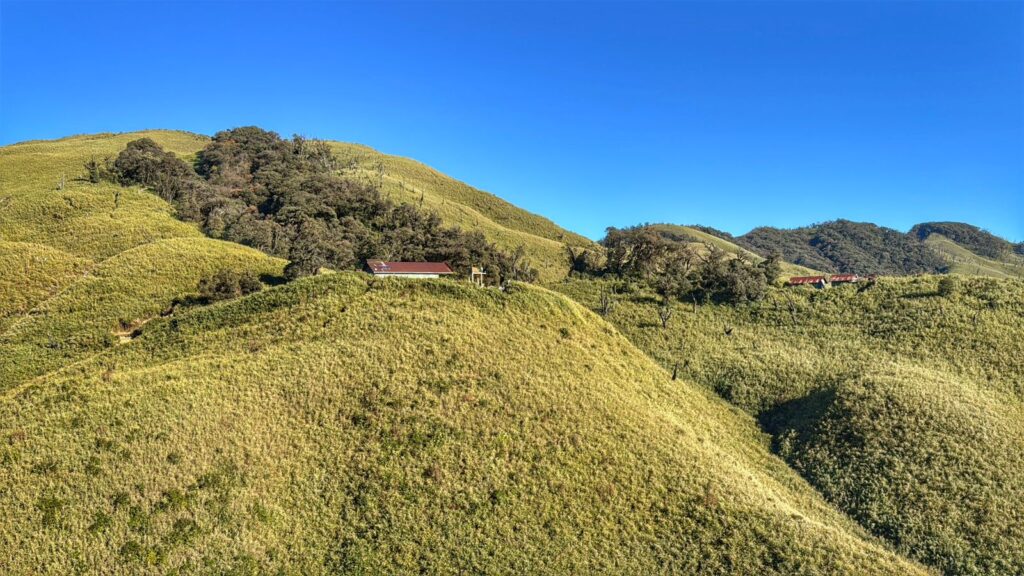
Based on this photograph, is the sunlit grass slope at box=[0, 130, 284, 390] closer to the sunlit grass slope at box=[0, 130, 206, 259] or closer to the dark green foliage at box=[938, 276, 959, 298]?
the sunlit grass slope at box=[0, 130, 206, 259]

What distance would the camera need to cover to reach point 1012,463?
31.4 metres

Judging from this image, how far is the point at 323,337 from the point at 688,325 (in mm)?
38315

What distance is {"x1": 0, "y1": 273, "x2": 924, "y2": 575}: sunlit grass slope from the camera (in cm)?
2258

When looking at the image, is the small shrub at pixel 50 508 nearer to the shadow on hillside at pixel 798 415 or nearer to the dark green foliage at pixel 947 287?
the shadow on hillside at pixel 798 415

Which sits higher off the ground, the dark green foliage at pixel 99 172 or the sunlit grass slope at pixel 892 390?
the dark green foliage at pixel 99 172

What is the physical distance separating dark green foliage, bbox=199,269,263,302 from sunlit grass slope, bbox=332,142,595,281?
1953 inches

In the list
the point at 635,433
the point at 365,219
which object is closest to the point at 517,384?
the point at 635,433

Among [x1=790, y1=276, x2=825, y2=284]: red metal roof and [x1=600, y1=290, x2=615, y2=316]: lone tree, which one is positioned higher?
[x1=790, y1=276, x2=825, y2=284]: red metal roof

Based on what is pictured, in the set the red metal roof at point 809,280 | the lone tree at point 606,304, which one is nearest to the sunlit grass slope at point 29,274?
the lone tree at point 606,304

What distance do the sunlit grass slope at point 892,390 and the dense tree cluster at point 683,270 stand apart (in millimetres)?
2841

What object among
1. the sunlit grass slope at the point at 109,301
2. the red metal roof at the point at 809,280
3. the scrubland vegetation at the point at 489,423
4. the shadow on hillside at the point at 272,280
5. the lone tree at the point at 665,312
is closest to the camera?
the scrubland vegetation at the point at 489,423

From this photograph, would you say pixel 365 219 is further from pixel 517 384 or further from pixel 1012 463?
pixel 1012 463

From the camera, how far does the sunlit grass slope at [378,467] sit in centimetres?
2258

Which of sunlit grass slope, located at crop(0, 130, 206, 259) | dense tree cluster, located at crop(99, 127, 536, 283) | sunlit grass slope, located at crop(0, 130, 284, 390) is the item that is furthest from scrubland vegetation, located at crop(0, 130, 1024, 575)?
dense tree cluster, located at crop(99, 127, 536, 283)
